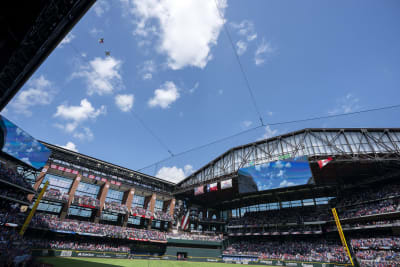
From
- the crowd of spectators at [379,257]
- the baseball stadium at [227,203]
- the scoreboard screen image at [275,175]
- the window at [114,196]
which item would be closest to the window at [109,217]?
the baseball stadium at [227,203]

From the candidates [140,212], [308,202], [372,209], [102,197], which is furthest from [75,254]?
[372,209]

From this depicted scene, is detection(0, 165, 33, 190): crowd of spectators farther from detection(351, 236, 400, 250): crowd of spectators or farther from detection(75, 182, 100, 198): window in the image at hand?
detection(351, 236, 400, 250): crowd of spectators

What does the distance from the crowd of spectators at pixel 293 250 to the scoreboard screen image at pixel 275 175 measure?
527 inches

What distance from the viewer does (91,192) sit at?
43938 millimetres

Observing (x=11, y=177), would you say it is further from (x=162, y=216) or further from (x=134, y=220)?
(x=162, y=216)

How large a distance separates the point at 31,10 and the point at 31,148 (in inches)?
1173

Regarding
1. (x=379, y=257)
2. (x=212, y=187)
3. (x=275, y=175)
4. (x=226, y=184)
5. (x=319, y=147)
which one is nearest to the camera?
(x=379, y=257)

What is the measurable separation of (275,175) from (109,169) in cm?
3655

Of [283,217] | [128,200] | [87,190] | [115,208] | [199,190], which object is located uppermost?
[199,190]

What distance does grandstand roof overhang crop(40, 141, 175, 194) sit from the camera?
127ft

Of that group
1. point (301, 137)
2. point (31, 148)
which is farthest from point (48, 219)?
point (301, 137)

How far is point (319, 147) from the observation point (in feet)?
108

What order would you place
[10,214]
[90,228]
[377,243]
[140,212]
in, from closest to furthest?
[10,214]
[377,243]
[90,228]
[140,212]

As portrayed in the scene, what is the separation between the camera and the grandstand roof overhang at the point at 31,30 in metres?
6.95
